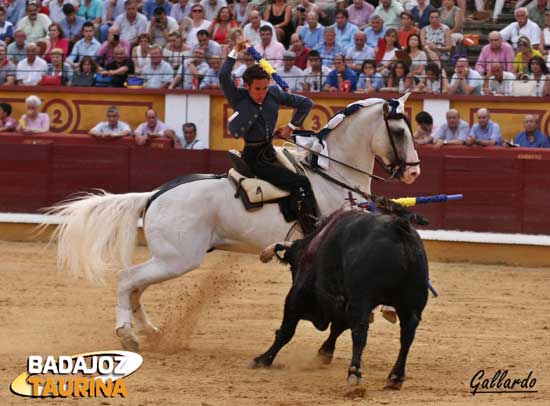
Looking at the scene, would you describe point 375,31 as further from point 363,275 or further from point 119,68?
point 363,275

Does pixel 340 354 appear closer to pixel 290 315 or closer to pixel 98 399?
pixel 290 315

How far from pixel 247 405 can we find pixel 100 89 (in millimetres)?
9658

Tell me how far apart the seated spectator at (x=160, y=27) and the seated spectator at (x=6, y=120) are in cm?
→ 199

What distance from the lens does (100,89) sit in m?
15.6

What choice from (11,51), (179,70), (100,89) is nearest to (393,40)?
(179,70)

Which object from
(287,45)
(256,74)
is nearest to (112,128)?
(287,45)

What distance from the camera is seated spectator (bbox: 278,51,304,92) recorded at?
14.5 metres

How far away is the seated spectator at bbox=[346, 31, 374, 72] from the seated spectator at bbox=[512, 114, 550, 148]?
6.67 ft

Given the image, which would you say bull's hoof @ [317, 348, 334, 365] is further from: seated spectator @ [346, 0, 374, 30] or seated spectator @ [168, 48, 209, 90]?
seated spectator @ [346, 0, 374, 30]

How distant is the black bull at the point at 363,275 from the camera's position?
6645 mm

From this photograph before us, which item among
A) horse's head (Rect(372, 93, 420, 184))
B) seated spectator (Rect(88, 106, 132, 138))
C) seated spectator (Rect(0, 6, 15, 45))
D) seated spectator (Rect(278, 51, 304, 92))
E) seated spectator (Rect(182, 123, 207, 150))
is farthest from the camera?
seated spectator (Rect(0, 6, 15, 45))

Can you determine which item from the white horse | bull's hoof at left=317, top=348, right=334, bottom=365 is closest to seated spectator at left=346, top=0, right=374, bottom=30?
the white horse

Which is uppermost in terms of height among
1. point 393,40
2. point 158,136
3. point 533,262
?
point 393,40

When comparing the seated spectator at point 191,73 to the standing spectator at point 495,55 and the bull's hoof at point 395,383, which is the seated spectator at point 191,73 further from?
the bull's hoof at point 395,383
